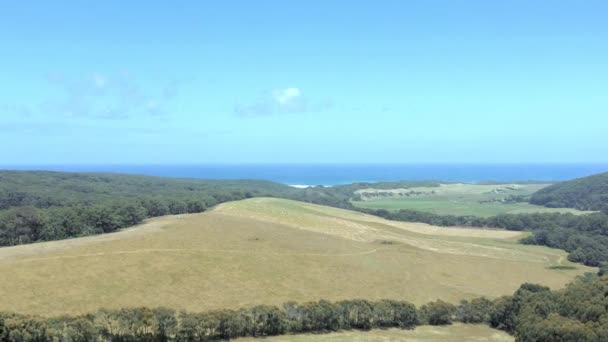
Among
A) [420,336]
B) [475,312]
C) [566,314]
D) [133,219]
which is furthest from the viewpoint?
[133,219]

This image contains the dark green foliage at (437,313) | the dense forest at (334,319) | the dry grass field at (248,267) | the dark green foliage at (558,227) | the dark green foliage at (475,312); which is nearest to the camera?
the dense forest at (334,319)

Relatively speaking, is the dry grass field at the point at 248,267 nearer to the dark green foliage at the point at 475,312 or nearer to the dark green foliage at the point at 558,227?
the dark green foliage at the point at 475,312

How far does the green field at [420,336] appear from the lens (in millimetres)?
57938

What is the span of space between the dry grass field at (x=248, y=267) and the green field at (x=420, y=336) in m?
8.64

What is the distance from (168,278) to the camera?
71.4 meters

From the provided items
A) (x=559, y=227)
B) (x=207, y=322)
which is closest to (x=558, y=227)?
(x=559, y=227)

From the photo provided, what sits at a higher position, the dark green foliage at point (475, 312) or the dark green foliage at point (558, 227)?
the dark green foliage at point (558, 227)

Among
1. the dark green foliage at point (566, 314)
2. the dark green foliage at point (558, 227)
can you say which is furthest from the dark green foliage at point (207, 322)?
the dark green foliage at point (558, 227)

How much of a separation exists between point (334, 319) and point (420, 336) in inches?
435

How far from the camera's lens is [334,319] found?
203 feet

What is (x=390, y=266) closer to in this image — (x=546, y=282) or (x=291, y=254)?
(x=291, y=254)

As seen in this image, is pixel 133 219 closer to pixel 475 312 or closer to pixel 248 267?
pixel 248 267

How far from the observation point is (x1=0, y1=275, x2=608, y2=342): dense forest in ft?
159

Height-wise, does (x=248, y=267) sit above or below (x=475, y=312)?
above
